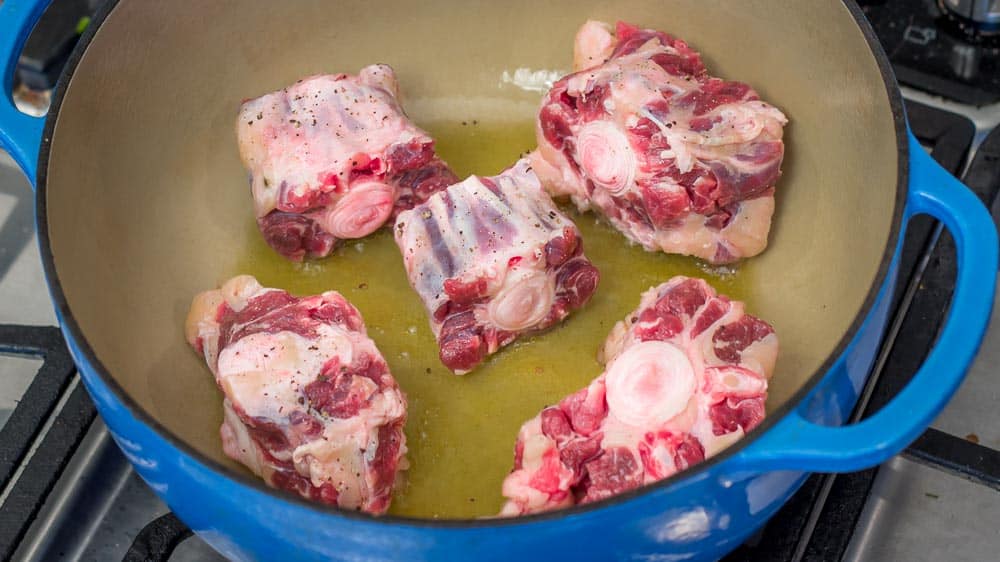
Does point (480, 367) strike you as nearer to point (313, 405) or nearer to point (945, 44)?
point (313, 405)

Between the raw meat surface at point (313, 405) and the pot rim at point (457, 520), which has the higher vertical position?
the pot rim at point (457, 520)

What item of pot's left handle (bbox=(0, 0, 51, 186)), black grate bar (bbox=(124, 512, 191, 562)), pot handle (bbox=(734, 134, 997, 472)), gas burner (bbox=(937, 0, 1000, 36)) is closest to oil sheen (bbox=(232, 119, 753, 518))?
black grate bar (bbox=(124, 512, 191, 562))

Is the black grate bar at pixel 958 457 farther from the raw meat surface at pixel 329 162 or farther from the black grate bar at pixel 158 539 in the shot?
the black grate bar at pixel 158 539

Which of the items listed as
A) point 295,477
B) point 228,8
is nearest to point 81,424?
point 295,477

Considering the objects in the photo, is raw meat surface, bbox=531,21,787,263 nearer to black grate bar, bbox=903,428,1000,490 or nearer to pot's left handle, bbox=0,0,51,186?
black grate bar, bbox=903,428,1000,490

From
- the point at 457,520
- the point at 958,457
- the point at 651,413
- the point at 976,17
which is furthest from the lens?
the point at 976,17

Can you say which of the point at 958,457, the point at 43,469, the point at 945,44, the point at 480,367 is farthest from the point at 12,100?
the point at 945,44

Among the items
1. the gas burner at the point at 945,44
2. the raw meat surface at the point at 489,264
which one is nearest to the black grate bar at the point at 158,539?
the raw meat surface at the point at 489,264
